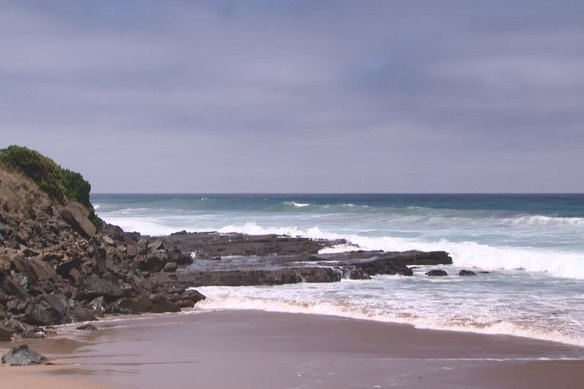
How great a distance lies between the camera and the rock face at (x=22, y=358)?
11.8 metres

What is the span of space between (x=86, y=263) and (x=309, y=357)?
932 cm

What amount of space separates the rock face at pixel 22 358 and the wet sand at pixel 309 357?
448mm

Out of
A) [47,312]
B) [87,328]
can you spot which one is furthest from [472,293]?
[47,312]

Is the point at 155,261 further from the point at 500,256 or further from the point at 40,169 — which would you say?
the point at 500,256

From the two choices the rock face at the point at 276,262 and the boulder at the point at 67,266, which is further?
the rock face at the point at 276,262

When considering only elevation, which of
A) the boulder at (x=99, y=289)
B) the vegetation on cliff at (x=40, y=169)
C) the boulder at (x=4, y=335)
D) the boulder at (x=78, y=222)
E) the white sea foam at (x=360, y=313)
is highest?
the vegetation on cliff at (x=40, y=169)

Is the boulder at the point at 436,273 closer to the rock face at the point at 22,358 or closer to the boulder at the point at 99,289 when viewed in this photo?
the boulder at the point at 99,289

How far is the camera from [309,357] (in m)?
13.0

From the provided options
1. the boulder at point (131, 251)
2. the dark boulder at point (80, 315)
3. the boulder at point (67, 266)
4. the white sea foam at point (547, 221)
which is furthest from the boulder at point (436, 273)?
the white sea foam at point (547, 221)

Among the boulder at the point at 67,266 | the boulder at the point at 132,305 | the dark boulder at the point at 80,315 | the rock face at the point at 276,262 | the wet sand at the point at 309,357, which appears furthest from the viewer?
the rock face at the point at 276,262

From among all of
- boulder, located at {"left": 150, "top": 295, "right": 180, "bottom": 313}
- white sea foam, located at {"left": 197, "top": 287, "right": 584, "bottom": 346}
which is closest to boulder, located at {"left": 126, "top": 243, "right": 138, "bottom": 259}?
white sea foam, located at {"left": 197, "top": 287, "right": 584, "bottom": 346}

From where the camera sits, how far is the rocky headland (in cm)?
1712

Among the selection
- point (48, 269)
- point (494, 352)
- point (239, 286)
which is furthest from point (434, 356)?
point (239, 286)

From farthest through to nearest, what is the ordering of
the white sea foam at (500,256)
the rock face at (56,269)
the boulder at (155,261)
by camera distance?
the white sea foam at (500,256), the boulder at (155,261), the rock face at (56,269)
